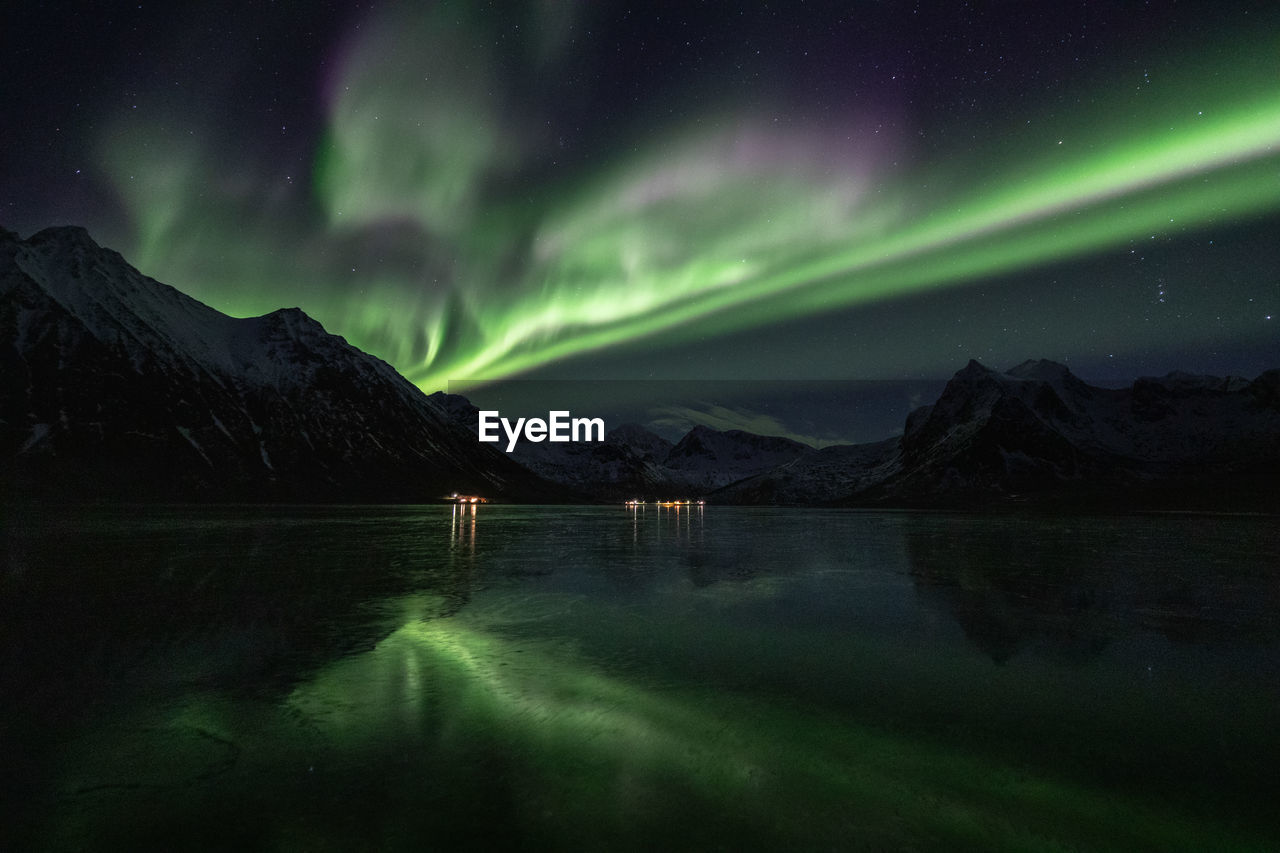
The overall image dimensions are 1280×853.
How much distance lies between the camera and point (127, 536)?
4856 cm

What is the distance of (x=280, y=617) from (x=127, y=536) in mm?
42738

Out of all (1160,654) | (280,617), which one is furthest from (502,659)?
(1160,654)

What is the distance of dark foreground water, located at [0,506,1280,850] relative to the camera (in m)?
6.75

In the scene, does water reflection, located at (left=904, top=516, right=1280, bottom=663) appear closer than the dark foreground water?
No

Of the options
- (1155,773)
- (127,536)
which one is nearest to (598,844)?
(1155,773)

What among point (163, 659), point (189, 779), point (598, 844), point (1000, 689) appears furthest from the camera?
point (163, 659)

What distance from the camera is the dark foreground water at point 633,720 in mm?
6750

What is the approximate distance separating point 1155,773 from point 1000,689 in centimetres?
345

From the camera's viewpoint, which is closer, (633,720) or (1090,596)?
(633,720)

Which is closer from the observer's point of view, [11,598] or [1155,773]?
[1155,773]

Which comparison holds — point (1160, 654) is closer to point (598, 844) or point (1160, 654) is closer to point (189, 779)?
point (598, 844)

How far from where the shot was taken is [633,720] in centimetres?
982

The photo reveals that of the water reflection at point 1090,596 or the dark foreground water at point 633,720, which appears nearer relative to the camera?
the dark foreground water at point 633,720

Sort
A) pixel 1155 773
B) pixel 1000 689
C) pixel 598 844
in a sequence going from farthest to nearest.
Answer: pixel 1000 689, pixel 1155 773, pixel 598 844
